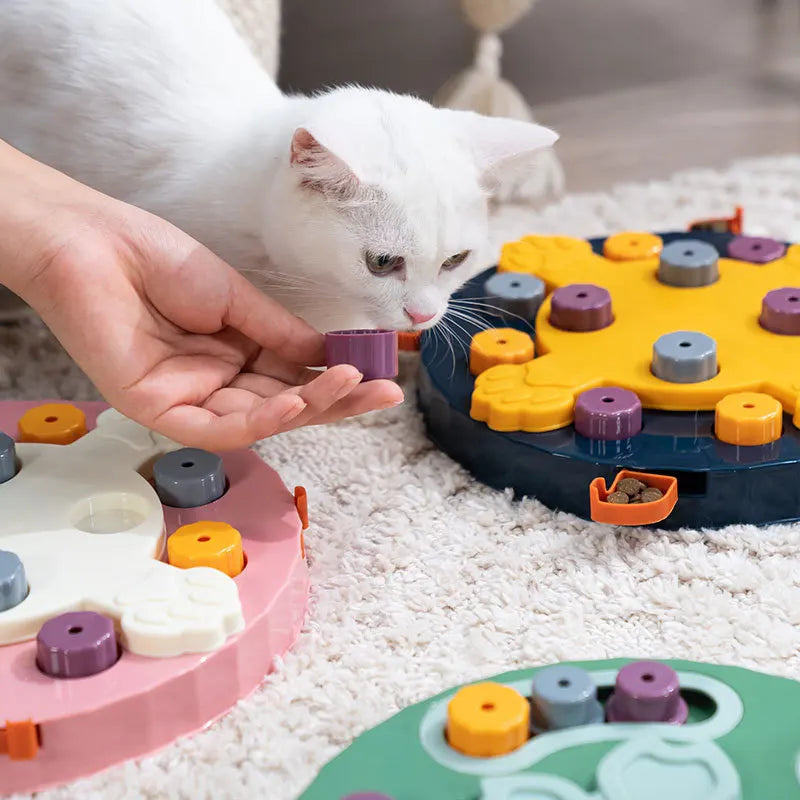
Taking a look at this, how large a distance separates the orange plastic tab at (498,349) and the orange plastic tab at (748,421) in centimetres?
21

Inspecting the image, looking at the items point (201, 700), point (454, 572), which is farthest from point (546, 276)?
point (201, 700)

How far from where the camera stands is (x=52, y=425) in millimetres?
1162

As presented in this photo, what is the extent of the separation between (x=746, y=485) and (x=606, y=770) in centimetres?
38

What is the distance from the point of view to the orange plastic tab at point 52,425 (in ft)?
3.79

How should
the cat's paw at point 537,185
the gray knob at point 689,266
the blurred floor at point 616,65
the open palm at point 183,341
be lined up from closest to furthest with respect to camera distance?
the open palm at point 183,341
the gray knob at point 689,266
the cat's paw at point 537,185
the blurred floor at point 616,65

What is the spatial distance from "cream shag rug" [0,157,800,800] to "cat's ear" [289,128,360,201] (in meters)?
0.30

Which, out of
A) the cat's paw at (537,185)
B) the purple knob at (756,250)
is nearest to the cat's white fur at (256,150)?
the purple knob at (756,250)

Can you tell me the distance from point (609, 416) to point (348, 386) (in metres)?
0.28

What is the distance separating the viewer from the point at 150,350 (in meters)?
1.08

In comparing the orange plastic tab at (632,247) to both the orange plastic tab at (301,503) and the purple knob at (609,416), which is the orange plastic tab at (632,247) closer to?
the purple knob at (609,416)

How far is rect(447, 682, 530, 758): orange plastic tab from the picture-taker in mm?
833

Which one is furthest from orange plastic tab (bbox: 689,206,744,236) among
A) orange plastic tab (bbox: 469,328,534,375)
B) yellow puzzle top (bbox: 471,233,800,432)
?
orange plastic tab (bbox: 469,328,534,375)

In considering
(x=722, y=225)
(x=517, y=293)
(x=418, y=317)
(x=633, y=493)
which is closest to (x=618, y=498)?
(x=633, y=493)

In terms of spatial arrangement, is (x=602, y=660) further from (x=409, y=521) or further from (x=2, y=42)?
(x=2, y=42)
